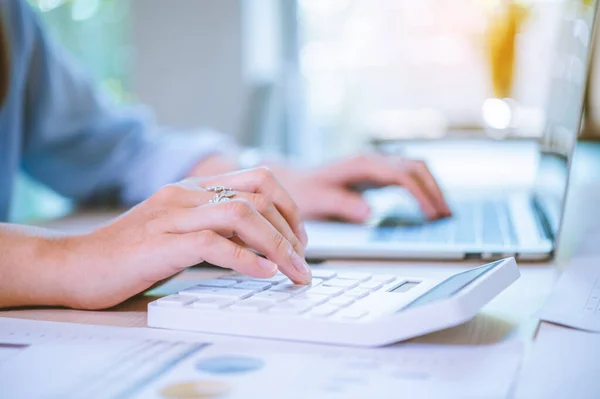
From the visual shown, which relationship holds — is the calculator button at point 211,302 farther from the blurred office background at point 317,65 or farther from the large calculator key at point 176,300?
the blurred office background at point 317,65

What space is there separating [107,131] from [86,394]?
2.95ft

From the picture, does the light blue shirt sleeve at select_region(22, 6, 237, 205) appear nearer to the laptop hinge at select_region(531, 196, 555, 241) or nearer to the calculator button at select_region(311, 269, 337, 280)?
the laptop hinge at select_region(531, 196, 555, 241)

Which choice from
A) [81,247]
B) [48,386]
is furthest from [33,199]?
[48,386]

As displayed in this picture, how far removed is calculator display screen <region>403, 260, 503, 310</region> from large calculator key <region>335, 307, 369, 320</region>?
3 centimetres

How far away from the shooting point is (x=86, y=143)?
4.01 feet

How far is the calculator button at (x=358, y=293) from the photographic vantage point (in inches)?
20.8

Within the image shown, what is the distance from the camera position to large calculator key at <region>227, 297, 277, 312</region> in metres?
0.50

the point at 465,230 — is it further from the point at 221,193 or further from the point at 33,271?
the point at 33,271

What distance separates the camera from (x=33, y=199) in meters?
2.38

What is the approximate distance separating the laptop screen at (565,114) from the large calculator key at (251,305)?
1.18ft

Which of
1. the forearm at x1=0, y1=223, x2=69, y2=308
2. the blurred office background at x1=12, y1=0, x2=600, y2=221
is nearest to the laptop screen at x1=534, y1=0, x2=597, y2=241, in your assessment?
the forearm at x1=0, y1=223, x2=69, y2=308

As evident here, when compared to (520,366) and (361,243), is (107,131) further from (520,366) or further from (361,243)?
(520,366)

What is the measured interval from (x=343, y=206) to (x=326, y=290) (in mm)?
435

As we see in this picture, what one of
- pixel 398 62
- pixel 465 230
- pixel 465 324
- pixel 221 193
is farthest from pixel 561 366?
pixel 398 62
